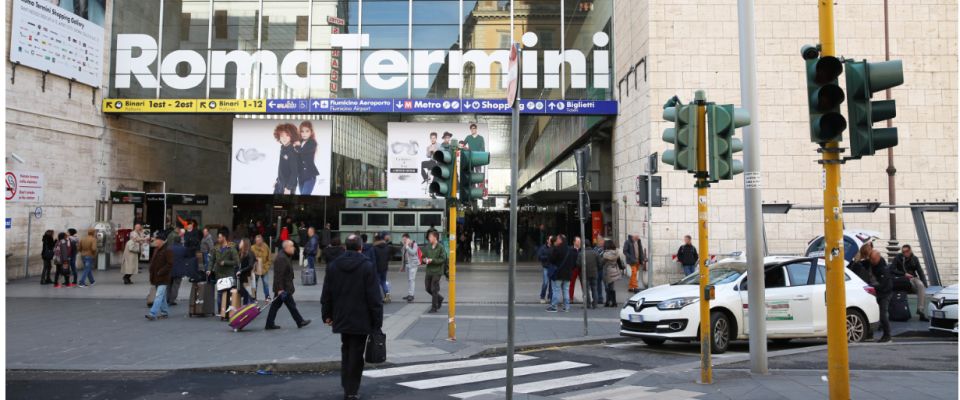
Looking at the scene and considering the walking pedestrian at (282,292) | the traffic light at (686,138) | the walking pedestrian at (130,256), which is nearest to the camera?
the traffic light at (686,138)

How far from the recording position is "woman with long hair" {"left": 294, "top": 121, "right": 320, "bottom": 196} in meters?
23.9

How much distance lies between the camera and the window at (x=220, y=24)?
2410 centimetres

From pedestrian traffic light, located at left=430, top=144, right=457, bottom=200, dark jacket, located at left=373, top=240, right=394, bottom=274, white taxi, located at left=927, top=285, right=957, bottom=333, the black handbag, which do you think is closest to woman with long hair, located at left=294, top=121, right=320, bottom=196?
dark jacket, located at left=373, top=240, right=394, bottom=274

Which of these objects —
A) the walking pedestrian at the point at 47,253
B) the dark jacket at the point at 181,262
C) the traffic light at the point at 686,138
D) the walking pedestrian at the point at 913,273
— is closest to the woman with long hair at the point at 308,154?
the walking pedestrian at the point at 47,253

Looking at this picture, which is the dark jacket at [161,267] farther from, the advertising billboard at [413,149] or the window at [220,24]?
the window at [220,24]

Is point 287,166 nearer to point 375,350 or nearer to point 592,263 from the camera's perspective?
point 592,263

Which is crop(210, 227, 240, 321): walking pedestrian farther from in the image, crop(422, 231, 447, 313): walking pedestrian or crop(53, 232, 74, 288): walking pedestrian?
crop(53, 232, 74, 288): walking pedestrian

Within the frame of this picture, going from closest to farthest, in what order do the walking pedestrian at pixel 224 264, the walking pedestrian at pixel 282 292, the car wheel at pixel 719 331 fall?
the car wheel at pixel 719 331, the walking pedestrian at pixel 282 292, the walking pedestrian at pixel 224 264

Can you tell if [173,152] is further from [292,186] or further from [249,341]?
[249,341]

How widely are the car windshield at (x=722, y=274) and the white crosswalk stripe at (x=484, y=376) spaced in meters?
2.67

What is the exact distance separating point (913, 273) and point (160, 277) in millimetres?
15205

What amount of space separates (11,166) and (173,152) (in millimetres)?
8628

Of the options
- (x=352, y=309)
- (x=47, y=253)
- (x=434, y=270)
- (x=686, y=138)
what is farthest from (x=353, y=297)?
(x=47, y=253)

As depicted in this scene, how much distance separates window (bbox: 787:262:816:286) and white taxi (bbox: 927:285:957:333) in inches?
109
